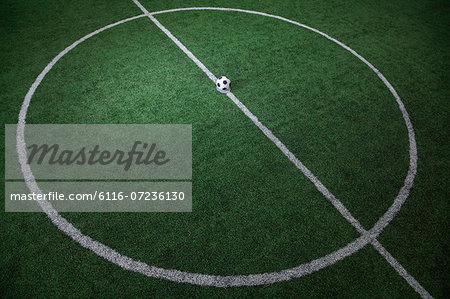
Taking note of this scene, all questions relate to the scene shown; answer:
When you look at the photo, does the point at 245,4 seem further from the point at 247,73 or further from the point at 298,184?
the point at 298,184

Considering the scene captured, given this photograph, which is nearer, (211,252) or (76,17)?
(211,252)

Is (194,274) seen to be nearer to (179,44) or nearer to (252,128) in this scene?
(252,128)

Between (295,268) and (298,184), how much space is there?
1062 millimetres

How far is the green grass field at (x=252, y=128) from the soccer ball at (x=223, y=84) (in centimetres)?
13

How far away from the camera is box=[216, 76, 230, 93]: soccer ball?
4.53 metres

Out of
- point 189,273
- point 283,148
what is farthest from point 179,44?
point 189,273

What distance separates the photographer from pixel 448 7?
285 inches

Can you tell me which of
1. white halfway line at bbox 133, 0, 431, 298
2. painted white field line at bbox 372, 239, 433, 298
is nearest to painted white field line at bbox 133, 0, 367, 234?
white halfway line at bbox 133, 0, 431, 298

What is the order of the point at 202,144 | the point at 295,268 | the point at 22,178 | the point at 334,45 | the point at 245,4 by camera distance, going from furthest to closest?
1. the point at 245,4
2. the point at 334,45
3. the point at 202,144
4. the point at 22,178
5. the point at 295,268

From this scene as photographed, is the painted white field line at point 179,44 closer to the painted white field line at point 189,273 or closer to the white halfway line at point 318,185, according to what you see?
the white halfway line at point 318,185

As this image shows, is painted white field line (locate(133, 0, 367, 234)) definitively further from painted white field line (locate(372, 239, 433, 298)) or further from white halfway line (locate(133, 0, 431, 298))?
painted white field line (locate(372, 239, 433, 298))

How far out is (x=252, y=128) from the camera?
4.17m

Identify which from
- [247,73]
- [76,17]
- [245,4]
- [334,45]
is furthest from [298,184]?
[76,17]

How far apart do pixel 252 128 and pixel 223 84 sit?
3.11 feet
